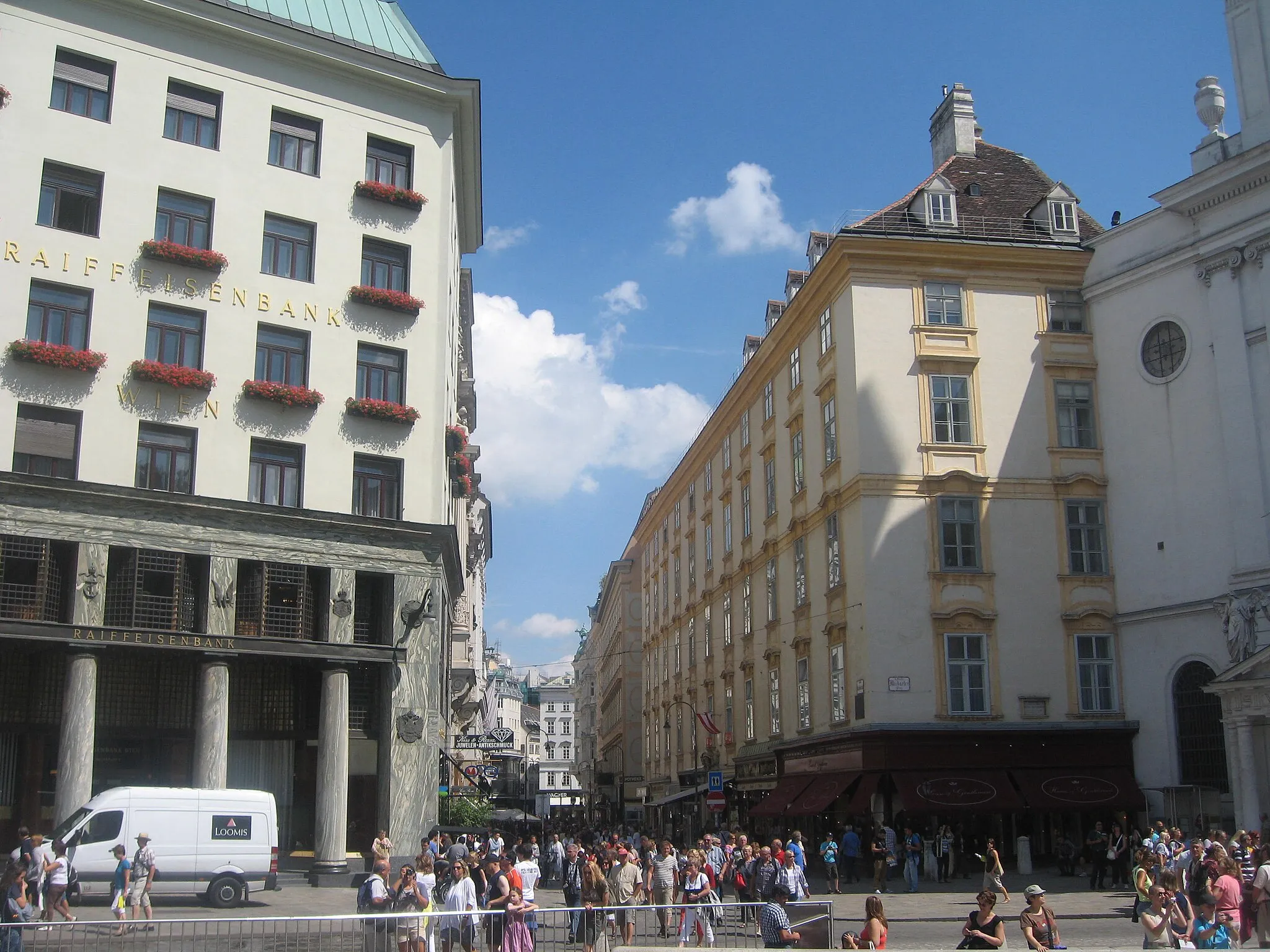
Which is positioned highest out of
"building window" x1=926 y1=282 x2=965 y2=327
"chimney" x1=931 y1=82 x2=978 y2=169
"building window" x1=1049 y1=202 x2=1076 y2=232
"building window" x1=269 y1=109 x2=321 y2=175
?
"chimney" x1=931 y1=82 x2=978 y2=169

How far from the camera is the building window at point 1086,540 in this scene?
3853cm

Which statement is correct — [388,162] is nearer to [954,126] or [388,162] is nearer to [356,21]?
[356,21]

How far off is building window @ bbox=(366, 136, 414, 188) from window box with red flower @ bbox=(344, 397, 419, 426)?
6.14m

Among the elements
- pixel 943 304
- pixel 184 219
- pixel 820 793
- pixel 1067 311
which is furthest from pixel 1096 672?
pixel 184 219

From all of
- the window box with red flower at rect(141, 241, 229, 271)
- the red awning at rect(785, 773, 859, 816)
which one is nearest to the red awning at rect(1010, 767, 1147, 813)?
the red awning at rect(785, 773, 859, 816)

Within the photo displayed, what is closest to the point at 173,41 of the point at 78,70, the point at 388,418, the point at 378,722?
the point at 78,70

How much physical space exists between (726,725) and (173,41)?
34.1 m

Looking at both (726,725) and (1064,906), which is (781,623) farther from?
(1064,906)

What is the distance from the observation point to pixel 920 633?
1439 inches

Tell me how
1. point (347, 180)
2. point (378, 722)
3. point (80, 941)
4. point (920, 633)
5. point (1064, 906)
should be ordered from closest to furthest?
point (80, 941)
point (1064, 906)
point (378, 722)
point (347, 180)
point (920, 633)

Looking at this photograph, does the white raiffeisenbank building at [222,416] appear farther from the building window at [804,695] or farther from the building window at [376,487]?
the building window at [804,695]

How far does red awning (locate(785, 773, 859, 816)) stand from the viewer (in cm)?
3616

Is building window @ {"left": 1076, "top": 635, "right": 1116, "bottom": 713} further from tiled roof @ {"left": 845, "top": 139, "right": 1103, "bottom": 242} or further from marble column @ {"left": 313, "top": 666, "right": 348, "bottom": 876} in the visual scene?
marble column @ {"left": 313, "top": 666, "right": 348, "bottom": 876}

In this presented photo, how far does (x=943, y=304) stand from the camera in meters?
39.2
